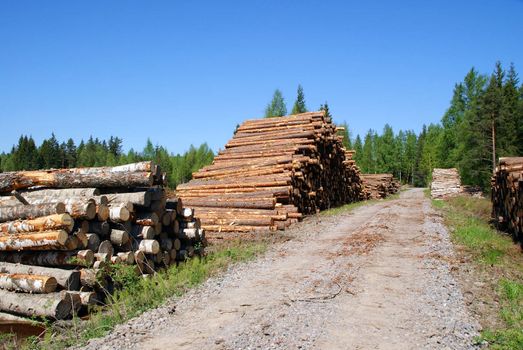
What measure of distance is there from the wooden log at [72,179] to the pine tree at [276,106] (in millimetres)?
47815

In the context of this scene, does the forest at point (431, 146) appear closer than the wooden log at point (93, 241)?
No

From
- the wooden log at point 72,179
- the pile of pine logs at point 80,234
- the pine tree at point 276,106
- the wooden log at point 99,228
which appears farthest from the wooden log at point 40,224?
the pine tree at point 276,106

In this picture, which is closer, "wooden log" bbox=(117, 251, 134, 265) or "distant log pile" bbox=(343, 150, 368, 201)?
"wooden log" bbox=(117, 251, 134, 265)

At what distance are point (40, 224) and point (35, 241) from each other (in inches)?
12.8

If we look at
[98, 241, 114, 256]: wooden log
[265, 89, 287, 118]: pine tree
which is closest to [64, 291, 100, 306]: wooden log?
[98, 241, 114, 256]: wooden log

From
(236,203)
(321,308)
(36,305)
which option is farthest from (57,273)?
(236,203)

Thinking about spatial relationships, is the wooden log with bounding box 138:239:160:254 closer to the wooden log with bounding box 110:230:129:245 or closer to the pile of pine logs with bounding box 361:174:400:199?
the wooden log with bounding box 110:230:129:245

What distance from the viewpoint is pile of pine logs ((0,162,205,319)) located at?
24.0 ft

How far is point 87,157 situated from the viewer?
106750 mm

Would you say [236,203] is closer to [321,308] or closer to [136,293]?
[136,293]

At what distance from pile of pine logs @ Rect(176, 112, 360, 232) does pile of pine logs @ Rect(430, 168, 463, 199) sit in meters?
14.8

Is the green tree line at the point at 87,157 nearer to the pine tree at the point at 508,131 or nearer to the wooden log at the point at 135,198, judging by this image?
the pine tree at the point at 508,131

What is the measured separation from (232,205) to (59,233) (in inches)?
362

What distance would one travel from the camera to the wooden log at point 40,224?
7.59 m
